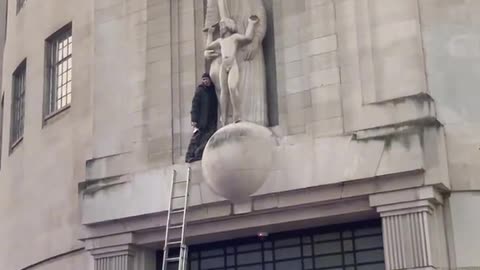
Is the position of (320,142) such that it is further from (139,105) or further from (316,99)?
(139,105)

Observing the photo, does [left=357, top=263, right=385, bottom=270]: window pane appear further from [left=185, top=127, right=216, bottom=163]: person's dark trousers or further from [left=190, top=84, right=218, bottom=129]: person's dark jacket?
[left=190, top=84, right=218, bottom=129]: person's dark jacket

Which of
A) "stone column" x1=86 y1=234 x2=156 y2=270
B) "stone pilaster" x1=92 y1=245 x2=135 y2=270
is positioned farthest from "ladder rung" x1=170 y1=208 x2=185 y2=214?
"stone pilaster" x1=92 y1=245 x2=135 y2=270

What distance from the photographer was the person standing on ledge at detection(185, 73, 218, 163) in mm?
17906

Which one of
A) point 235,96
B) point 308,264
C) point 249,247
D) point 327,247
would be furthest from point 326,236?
point 235,96

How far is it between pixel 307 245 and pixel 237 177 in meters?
1.94

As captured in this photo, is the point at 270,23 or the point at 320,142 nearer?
the point at 320,142

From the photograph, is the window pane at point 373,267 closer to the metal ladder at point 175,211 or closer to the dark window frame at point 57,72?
the metal ladder at point 175,211

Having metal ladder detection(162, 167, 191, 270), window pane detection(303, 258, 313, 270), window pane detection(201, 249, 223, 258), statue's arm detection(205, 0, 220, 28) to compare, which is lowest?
window pane detection(303, 258, 313, 270)

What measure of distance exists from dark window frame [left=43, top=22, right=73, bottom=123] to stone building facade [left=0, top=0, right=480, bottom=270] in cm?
115

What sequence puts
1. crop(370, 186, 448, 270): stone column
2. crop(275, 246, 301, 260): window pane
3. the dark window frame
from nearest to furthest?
crop(370, 186, 448, 270): stone column < crop(275, 246, 301, 260): window pane < the dark window frame

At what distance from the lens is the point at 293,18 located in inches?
698

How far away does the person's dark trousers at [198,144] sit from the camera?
1783cm

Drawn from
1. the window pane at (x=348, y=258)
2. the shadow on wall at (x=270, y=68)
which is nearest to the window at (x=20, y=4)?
the shadow on wall at (x=270, y=68)

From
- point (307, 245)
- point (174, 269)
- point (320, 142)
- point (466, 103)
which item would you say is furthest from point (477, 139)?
point (174, 269)
